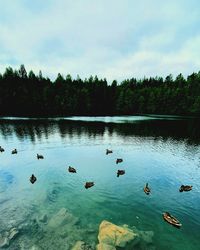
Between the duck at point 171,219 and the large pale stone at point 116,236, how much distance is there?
356 centimetres

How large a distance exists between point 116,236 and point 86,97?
13786cm

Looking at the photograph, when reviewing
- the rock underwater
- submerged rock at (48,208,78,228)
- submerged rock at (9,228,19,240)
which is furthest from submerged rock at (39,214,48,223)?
the rock underwater

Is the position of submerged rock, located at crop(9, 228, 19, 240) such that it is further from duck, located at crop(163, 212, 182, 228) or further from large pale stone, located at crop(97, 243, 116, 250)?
duck, located at crop(163, 212, 182, 228)

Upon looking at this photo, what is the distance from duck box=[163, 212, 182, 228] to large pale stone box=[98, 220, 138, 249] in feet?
11.7

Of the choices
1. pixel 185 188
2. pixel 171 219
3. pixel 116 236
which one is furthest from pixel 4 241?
pixel 185 188

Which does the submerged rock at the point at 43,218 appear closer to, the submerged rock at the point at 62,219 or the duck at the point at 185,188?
the submerged rock at the point at 62,219

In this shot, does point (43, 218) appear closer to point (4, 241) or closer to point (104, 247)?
point (4, 241)

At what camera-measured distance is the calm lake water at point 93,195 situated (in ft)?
48.6

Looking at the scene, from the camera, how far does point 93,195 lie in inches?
835

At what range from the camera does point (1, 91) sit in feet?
423

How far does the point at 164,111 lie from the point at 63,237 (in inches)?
5688

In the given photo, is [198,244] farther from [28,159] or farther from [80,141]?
[80,141]

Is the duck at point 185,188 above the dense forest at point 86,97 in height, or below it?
below

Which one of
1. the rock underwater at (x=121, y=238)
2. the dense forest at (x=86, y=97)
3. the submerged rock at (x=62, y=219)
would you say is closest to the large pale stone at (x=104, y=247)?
the rock underwater at (x=121, y=238)
